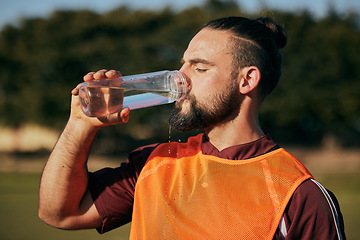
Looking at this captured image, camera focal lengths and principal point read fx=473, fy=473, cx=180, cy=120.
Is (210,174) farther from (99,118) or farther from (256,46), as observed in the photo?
(256,46)

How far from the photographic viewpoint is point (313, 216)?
2453 millimetres

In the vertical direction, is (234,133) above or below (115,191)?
above

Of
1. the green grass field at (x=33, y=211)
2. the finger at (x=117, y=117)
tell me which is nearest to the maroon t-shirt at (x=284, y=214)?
the finger at (x=117, y=117)

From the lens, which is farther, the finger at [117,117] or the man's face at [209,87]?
the man's face at [209,87]

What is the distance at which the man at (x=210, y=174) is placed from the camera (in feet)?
8.47

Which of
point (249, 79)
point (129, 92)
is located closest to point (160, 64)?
point (129, 92)

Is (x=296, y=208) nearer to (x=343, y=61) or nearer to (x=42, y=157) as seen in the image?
(x=42, y=157)

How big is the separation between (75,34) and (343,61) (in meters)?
20.0

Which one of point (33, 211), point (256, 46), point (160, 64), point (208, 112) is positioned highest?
point (256, 46)

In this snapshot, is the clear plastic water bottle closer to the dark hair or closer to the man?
the man

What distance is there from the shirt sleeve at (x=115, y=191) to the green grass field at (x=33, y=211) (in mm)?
7136

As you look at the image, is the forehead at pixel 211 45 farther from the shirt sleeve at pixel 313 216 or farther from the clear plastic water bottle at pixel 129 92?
the shirt sleeve at pixel 313 216

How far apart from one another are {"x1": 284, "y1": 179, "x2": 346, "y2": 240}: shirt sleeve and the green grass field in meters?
7.89

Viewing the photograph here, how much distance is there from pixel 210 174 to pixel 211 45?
84cm
